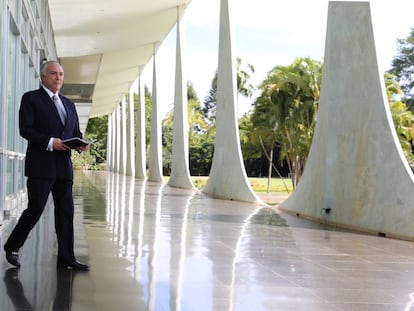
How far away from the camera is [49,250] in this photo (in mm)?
5996

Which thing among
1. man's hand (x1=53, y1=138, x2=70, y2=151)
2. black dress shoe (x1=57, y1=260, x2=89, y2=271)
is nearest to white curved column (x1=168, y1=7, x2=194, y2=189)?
black dress shoe (x1=57, y1=260, x2=89, y2=271)

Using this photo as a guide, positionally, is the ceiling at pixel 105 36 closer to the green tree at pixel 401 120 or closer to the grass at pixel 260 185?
the grass at pixel 260 185

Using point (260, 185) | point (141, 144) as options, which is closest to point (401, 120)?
point (141, 144)

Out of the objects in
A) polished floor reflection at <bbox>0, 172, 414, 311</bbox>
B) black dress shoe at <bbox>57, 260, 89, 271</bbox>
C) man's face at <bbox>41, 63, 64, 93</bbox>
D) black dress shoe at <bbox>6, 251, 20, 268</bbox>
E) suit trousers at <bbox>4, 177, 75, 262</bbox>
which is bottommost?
polished floor reflection at <bbox>0, 172, 414, 311</bbox>

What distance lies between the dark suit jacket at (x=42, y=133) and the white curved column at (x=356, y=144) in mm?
4957

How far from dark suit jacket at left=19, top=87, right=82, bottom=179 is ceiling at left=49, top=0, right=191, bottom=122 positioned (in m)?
14.3

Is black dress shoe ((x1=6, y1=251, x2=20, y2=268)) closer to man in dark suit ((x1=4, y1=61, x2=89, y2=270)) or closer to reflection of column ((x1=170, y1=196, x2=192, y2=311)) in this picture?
man in dark suit ((x1=4, y1=61, x2=89, y2=270))

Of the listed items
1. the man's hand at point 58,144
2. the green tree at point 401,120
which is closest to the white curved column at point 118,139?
the green tree at point 401,120

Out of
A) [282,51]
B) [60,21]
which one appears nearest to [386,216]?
[60,21]

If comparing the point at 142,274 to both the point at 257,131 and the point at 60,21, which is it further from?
the point at 257,131

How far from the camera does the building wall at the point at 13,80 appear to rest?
8.18 meters

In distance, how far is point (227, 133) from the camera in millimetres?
15984

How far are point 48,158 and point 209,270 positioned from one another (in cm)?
159

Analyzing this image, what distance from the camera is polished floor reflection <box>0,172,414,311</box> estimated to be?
13.3ft
